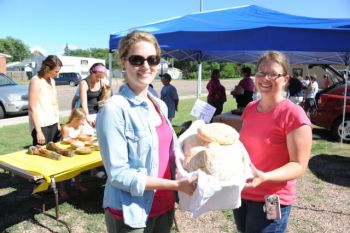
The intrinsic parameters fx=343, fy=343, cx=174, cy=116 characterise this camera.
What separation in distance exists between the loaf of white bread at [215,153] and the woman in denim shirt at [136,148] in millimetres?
100

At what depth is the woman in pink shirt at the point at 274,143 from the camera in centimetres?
172

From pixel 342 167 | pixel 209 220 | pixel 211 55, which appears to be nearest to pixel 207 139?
pixel 209 220

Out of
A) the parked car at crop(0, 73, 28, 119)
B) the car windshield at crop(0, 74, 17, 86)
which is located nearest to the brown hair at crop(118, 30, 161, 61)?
the parked car at crop(0, 73, 28, 119)

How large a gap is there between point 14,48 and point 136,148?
108 meters

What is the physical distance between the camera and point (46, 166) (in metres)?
3.36

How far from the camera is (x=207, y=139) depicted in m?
1.62

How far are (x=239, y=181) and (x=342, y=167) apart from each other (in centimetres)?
524

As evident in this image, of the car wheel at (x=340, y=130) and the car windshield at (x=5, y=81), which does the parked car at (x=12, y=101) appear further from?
the car wheel at (x=340, y=130)

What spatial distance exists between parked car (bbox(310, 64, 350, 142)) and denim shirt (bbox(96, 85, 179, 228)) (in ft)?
24.0

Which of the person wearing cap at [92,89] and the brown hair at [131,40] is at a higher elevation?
the brown hair at [131,40]

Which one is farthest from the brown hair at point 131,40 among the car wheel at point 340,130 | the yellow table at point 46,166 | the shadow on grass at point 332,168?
the car wheel at point 340,130

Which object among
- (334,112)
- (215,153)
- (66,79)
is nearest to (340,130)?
(334,112)

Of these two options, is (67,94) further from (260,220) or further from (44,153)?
(260,220)

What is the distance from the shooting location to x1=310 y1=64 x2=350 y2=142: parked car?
7.91 metres
